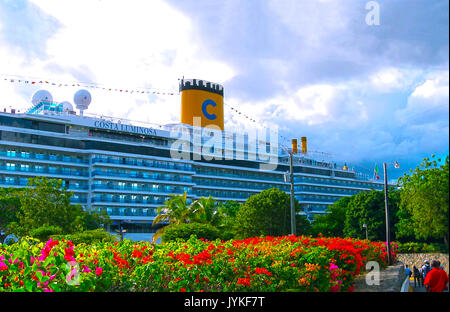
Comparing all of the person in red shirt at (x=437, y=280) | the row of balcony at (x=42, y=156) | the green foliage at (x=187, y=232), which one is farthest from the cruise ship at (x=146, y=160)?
the person in red shirt at (x=437, y=280)

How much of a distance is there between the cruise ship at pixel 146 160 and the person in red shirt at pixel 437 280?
46.2 meters

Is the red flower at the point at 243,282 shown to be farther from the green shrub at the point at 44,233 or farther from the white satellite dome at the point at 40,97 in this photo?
the white satellite dome at the point at 40,97

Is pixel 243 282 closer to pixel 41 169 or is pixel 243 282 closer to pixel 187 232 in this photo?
pixel 187 232

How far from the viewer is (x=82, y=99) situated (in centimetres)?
5709

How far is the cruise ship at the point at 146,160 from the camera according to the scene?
53281 mm

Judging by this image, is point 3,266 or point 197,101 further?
point 197,101

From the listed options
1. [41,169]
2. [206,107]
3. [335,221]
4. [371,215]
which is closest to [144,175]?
[41,169]

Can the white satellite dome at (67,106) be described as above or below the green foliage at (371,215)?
above

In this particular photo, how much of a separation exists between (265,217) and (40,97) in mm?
36138

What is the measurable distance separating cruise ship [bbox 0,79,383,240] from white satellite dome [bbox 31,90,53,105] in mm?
125

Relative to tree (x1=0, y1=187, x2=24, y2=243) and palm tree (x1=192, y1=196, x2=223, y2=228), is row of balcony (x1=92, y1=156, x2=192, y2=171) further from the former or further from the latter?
palm tree (x1=192, y1=196, x2=223, y2=228)

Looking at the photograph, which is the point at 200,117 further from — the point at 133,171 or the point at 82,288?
the point at 82,288

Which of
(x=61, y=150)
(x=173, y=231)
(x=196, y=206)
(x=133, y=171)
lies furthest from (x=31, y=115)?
(x=173, y=231)

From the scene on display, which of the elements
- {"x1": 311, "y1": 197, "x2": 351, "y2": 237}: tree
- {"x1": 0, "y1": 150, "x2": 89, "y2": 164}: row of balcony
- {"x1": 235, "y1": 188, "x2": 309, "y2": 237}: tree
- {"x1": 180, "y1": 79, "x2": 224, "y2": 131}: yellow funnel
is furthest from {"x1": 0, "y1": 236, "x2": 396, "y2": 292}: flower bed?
{"x1": 180, "y1": 79, "x2": 224, "y2": 131}: yellow funnel
